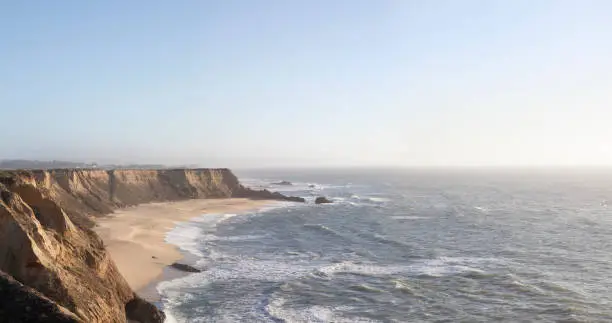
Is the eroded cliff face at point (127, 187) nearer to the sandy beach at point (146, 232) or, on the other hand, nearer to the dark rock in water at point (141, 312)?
the sandy beach at point (146, 232)

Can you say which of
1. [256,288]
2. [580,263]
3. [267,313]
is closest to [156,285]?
[256,288]

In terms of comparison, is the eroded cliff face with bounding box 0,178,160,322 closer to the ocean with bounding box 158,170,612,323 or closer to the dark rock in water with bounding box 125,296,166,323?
the dark rock in water with bounding box 125,296,166,323

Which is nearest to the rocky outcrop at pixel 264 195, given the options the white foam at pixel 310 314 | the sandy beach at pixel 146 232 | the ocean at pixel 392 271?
the sandy beach at pixel 146 232

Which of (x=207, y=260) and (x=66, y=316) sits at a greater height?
(x=66, y=316)

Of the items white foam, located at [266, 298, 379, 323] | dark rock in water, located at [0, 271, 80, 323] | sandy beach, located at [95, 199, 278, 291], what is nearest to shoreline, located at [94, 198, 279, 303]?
sandy beach, located at [95, 199, 278, 291]

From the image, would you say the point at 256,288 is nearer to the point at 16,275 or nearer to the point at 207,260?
the point at 207,260

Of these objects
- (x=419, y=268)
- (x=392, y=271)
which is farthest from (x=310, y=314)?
(x=419, y=268)
